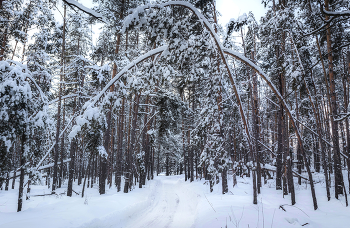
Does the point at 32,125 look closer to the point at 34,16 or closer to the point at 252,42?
the point at 34,16

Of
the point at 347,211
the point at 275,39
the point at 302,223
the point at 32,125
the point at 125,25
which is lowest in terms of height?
the point at 347,211

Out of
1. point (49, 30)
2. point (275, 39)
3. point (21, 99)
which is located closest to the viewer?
point (21, 99)

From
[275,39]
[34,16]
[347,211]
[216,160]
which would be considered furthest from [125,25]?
[34,16]

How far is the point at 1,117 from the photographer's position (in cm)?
586

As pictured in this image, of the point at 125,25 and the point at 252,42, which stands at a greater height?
the point at 252,42

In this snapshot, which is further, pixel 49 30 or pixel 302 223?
pixel 49 30

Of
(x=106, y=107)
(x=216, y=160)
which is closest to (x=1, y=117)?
(x=106, y=107)

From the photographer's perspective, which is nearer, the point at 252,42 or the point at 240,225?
the point at 240,225

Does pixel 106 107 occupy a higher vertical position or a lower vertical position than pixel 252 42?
lower

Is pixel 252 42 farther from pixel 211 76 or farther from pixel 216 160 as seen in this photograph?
pixel 216 160

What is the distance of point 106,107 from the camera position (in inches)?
192

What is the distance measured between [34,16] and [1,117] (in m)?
9.22

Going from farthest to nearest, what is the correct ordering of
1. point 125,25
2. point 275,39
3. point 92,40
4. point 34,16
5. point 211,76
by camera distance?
point 92,40
point 34,16
point 275,39
point 211,76
point 125,25

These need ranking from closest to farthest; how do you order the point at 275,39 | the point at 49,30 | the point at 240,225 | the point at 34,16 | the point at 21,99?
1. the point at 240,225
2. the point at 21,99
3. the point at 275,39
4. the point at 34,16
5. the point at 49,30
